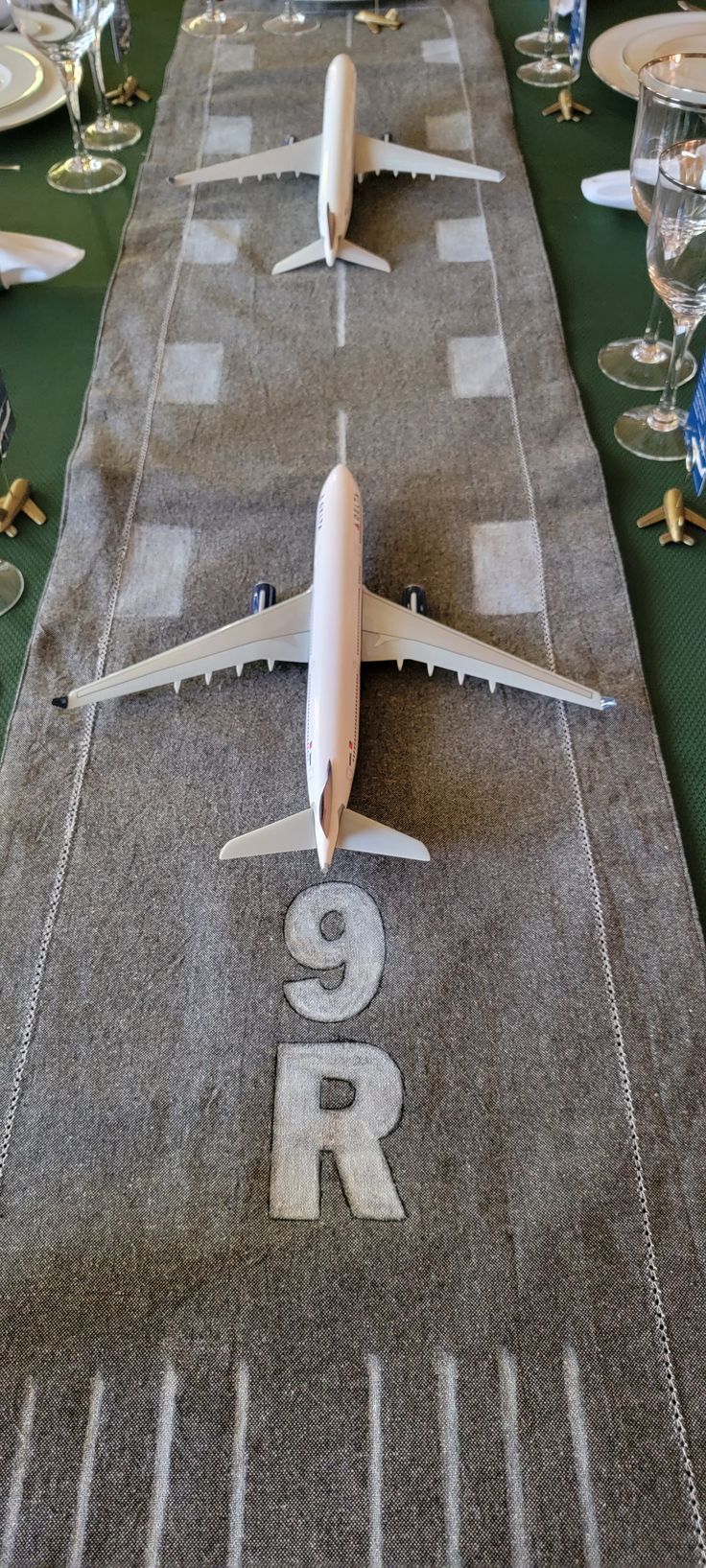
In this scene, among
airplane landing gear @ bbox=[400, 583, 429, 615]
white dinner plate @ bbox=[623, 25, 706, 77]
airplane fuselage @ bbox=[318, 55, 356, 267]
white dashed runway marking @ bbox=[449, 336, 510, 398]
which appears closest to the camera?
airplane landing gear @ bbox=[400, 583, 429, 615]

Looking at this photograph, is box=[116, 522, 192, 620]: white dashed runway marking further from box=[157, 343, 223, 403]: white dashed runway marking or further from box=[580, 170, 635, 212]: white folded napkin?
box=[580, 170, 635, 212]: white folded napkin

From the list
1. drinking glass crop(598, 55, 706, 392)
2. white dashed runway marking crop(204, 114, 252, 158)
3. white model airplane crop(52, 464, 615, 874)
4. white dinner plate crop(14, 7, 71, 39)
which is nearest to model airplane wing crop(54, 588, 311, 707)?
white model airplane crop(52, 464, 615, 874)

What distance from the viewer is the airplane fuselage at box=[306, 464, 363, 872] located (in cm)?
69

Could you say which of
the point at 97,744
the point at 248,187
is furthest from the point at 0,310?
the point at 97,744

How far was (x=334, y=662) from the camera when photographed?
752mm

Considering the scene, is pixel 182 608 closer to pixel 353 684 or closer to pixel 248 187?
pixel 353 684

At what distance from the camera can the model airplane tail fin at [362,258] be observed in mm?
1217

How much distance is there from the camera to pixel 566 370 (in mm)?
1068

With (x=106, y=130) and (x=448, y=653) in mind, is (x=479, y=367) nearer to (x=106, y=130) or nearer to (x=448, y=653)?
(x=448, y=653)

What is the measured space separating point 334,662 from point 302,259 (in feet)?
2.20

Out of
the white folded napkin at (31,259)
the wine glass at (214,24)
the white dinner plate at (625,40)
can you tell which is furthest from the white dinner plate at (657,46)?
the white folded napkin at (31,259)

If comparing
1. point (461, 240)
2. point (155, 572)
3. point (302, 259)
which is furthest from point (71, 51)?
point (155, 572)

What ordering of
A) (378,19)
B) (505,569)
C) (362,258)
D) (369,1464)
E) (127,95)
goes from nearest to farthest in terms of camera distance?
(369,1464) → (505,569) → (362,258) → (127,95) → (378,19)

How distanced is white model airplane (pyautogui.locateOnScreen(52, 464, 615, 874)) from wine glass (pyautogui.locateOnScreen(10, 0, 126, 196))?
0.65 m
